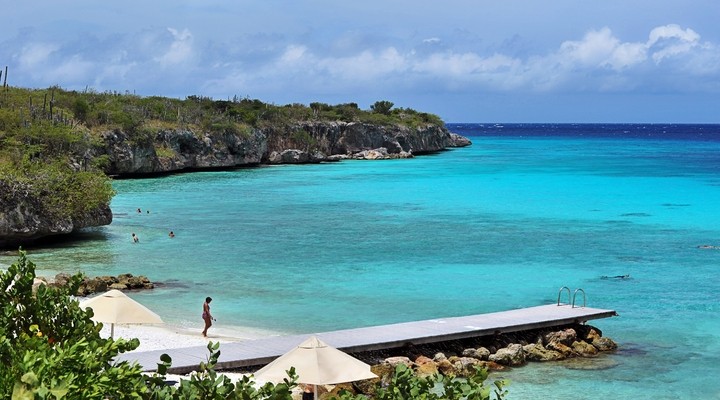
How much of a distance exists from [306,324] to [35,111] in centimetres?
4071

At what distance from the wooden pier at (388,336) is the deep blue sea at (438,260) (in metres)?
1.54

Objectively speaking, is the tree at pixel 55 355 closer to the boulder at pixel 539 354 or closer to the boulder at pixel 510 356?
the boulder at pixel 510 356

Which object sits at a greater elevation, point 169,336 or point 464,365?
point 169,336

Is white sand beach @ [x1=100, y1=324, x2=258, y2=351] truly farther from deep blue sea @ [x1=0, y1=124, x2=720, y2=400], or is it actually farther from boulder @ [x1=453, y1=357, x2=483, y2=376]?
boulder @ [x1=453, y1=357, x2=483, y2=376]

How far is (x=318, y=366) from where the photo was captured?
13.7 m

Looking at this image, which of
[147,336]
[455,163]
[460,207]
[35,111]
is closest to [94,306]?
[147,336]

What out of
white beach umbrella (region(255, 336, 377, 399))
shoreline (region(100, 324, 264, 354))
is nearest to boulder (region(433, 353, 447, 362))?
shoreline (region(100, 324, 264, 354))

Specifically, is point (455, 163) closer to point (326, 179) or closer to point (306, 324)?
point (326, 179)

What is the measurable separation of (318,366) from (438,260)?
21423mm

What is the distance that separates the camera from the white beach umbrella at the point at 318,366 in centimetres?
1357

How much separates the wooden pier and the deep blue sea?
5.04 feet

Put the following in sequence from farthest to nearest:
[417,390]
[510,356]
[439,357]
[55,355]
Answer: [510,356]
[439,357]
[417,390]
[55,355]

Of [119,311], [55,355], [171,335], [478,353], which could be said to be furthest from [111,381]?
[171,335]

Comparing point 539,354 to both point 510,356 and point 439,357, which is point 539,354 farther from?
point 439,357
